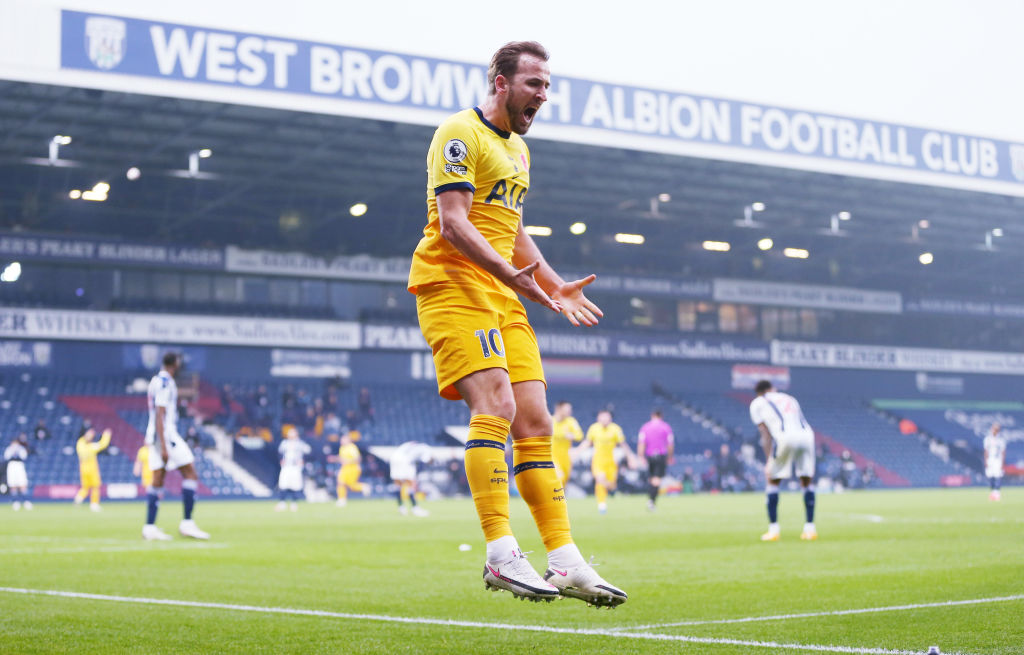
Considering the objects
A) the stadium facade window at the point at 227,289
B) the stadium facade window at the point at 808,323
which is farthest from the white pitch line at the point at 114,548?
the stadium facade window at the point at 808,323

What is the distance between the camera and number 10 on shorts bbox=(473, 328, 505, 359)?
4814 mm

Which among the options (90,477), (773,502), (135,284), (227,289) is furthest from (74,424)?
(773,502)

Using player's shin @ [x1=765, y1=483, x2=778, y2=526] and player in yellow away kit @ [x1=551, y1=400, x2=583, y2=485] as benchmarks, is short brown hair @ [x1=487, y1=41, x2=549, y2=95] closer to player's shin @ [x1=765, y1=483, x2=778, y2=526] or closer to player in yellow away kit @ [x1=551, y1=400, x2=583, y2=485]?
player's shin @ [x1=765, y1=483, x2=778, y2=526]

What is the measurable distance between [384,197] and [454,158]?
34.9 meters

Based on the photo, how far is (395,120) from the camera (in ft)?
93.2

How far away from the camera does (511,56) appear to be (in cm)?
498

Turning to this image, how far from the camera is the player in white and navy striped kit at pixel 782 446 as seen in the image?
14031mm

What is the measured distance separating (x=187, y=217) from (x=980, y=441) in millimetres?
35325

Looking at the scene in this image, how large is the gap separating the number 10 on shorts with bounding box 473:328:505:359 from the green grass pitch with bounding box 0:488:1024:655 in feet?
4.65

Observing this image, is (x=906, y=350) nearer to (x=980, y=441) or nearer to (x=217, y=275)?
(x=980, y=441)

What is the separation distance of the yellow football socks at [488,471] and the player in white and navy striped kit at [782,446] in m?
9.57

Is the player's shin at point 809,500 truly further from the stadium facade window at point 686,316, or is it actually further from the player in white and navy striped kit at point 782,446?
the stadium facade window at point 686,316

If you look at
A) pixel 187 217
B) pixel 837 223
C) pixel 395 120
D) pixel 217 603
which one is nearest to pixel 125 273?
pixel 187 217

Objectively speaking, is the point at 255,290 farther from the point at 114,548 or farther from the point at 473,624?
the point at 473,624
